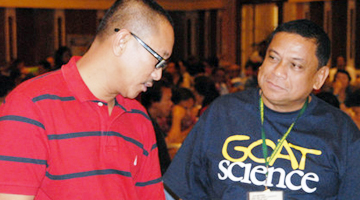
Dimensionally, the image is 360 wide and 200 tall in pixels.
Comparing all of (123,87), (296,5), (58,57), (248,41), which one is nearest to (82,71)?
(123,87)

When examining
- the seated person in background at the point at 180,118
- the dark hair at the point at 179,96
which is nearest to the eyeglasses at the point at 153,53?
the seated person in background at the point at 180,118

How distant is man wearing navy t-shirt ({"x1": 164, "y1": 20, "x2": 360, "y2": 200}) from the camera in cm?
204

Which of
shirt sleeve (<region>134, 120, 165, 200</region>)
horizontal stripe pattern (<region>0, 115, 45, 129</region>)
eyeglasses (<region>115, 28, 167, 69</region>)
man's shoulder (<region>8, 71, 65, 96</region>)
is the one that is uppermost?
eyeglasses (<region>115, 28, 167, 69</region>)

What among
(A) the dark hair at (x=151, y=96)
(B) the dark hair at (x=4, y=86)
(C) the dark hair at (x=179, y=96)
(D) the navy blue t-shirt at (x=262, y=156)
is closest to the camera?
(D) the navy blue t-shirt at (x=262, y=156)

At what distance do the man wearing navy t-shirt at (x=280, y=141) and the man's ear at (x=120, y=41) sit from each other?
68 cm

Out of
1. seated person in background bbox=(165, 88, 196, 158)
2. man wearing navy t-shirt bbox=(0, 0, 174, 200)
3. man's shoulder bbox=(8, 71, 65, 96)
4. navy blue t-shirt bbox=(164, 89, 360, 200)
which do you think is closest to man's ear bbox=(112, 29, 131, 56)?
man wearing navy t-shirt bbox=(0, 0, 174, 200)

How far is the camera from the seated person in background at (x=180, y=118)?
17.0ft

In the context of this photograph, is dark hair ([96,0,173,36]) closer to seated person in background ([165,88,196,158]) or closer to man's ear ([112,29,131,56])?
man's ear ([112,29,131,56])

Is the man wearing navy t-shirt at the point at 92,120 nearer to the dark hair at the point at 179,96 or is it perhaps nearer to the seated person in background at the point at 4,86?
the seated person in background at the point at 4,86

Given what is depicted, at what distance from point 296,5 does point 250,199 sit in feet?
35.4

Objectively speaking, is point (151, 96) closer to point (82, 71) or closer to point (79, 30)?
point (82, 71)

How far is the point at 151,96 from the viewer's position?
513 cm

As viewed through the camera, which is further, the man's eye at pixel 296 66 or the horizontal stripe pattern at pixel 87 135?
the man's eye at pixel 296 66

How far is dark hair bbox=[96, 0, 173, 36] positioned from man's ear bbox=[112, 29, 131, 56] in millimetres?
41
